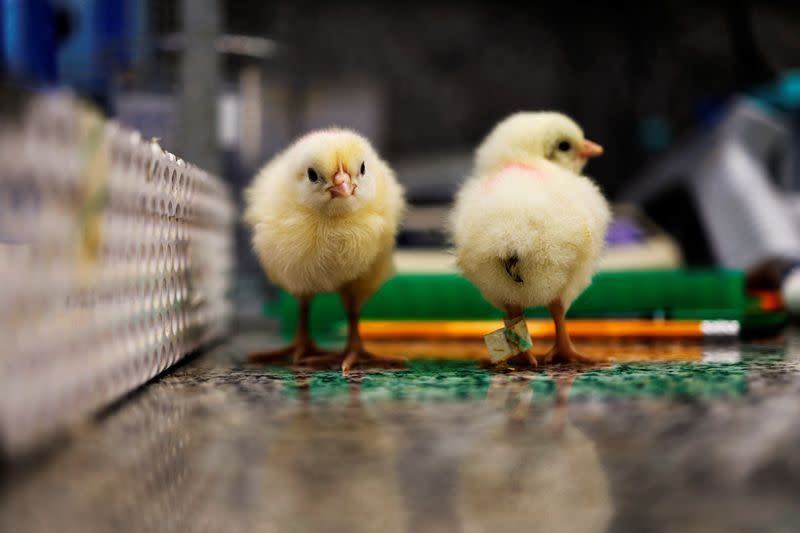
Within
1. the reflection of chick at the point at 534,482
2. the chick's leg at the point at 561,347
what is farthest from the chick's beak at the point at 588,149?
the reflection of chick at the point at 534,482

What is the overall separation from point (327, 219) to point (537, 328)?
480 mm

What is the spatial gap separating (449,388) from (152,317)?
34cm

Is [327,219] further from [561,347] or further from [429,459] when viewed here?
[429,459]

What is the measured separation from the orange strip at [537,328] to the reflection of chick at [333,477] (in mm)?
642

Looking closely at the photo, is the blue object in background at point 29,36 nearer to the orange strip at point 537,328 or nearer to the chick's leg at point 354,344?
the chick's leg at point 354,344

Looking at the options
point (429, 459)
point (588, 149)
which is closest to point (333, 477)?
point (429, 459)

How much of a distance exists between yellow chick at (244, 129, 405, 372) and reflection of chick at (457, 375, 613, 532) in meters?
0.37

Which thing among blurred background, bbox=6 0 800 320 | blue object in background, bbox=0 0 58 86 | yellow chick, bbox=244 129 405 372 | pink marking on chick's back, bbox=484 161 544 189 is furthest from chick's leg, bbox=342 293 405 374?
blurred background, bbox=6 0 800 320

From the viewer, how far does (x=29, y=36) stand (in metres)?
0.95

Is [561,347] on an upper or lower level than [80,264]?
lower

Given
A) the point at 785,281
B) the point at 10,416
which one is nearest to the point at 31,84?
the point at 10,416

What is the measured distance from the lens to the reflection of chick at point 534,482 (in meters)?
0.42

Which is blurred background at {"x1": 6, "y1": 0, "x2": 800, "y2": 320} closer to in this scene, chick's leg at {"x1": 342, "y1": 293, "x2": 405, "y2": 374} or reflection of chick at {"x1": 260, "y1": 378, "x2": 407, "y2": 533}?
chick's leg at {"x1": 342, "y1": 293, "x2": 405, "y2": 374}

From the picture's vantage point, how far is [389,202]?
996 mm
